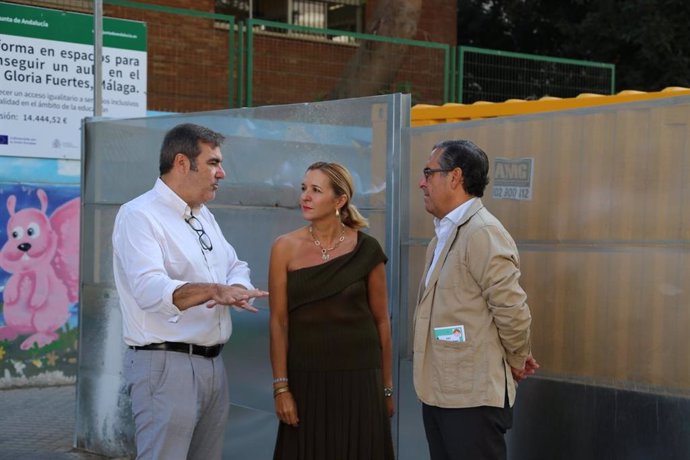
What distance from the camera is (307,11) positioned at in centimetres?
1444

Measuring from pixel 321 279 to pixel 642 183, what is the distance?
1380 millimetres

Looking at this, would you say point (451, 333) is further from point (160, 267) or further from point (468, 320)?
point (160, 267)

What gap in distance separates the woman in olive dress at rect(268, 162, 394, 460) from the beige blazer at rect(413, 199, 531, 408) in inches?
16.0

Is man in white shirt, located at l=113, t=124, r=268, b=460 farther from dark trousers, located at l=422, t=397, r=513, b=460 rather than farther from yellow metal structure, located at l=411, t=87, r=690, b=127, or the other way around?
yellow metal structure, located at l=411, t=87, r=690, b=127

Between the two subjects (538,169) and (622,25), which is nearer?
(538,169)

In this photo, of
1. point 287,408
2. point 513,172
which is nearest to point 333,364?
point 287,408

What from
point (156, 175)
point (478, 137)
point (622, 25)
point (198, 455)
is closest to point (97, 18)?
point (156, 175)

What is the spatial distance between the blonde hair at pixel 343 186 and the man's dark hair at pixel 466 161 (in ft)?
1.76

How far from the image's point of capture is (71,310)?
9711 mm

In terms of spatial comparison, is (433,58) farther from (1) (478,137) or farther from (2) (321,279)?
(2) (321,279)

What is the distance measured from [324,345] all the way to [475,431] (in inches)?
29.7

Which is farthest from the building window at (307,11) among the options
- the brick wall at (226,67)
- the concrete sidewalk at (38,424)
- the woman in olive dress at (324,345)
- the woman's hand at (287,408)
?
the woman's hand at (287,408)

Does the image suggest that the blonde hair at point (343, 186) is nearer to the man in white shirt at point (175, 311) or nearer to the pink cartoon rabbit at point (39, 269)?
the man in white shirt at point (175, 311)

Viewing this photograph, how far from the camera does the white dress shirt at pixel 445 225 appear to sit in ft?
13.3
